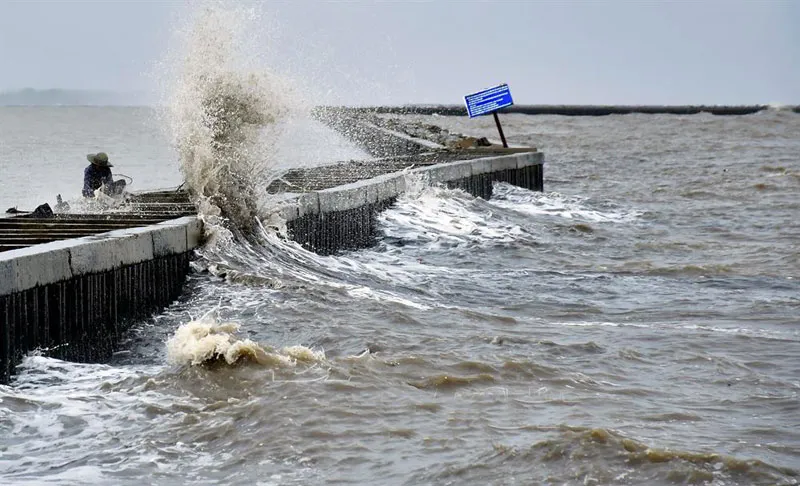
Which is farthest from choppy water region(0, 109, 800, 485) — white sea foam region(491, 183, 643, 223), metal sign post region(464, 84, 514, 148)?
metal sign post region(464, 84, 514, 148)

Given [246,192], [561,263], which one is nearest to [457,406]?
[246,192]

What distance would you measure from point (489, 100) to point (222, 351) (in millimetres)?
18532

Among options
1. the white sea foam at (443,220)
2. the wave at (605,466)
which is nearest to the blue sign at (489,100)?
the white sea foam at (443,220)

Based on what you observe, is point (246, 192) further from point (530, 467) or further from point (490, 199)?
point (490, 199)

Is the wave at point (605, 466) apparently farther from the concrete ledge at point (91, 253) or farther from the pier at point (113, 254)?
the concrete ledge at point (91, 253)

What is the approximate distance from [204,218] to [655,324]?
3.95m

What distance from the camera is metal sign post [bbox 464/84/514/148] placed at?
2509 cm

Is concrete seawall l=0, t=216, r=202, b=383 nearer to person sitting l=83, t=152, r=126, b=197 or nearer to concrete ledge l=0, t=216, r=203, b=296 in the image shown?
concrete ledge l=0, t=216, r=203, b=296

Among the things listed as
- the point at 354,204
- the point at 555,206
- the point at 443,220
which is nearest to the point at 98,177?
the point at 354,204

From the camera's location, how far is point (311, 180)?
15648mm

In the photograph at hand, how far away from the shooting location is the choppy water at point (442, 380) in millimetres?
5699

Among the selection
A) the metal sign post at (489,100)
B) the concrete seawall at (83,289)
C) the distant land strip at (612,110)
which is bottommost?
the concrete seawall at (83,289)

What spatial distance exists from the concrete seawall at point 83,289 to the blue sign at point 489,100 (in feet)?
52.2

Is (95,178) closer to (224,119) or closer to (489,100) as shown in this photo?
(224,119)
